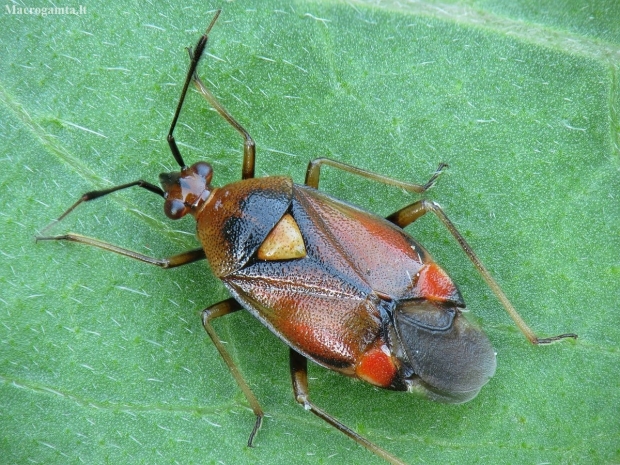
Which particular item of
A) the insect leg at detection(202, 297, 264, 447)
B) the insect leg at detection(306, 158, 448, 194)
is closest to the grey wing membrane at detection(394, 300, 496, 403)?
the insect leg at detection(306, 158, 448, 194)

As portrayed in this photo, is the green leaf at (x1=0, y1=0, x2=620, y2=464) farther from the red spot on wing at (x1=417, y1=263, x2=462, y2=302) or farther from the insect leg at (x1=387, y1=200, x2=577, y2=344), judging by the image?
the red spot on wing at (x1=417, y1=263, x2=462, y2=302)

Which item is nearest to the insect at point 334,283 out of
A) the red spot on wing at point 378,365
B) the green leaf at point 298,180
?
the red spot on wing at point 378,365

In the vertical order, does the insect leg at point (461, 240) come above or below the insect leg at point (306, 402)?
above

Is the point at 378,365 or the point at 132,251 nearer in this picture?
the point at 378,365

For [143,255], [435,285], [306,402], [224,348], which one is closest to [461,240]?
[435,285]

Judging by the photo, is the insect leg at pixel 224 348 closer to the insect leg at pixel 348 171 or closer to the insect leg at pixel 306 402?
the insect leg at pixel 306 402

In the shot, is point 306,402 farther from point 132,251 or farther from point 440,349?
point 132,251
